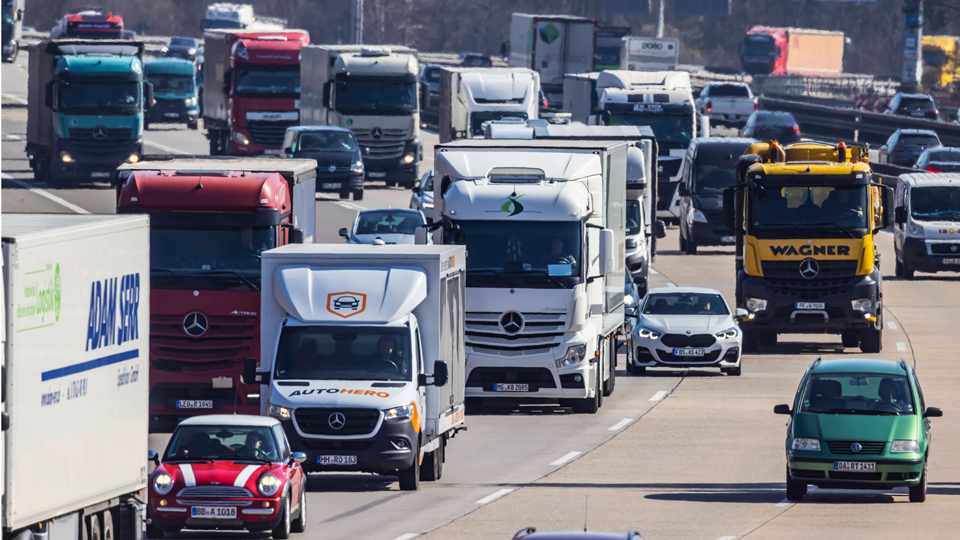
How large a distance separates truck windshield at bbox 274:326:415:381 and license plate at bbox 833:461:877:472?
4.79 meters

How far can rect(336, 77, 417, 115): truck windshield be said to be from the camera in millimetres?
55281

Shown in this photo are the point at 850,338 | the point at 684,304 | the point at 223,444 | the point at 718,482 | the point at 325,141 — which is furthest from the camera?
the point at 325,141

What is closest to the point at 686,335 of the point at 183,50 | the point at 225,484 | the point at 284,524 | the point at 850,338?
the point at 850,338

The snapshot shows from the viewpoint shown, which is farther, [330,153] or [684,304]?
[330,153]

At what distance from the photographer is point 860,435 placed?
2069cm

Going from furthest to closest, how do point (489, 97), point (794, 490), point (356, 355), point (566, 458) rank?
point (489, 97), point (566, 458), point (356, 355), point (794, 490)

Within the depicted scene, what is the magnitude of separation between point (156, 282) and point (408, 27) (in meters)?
125

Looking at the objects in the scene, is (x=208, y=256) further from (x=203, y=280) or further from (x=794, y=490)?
(x=794, y=490)

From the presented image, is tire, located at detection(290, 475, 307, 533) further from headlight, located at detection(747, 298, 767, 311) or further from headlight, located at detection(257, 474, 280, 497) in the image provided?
headlight, located at detection(747, 298, 767, 311)

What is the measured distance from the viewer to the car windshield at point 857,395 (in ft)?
69.2

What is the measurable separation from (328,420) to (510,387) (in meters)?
6.76

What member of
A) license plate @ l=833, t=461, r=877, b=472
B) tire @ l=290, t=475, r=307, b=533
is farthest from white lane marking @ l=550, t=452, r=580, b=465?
tire @ l=290, t=475, r=307, b=533

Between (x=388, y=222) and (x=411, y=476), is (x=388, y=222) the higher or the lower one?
the higher one

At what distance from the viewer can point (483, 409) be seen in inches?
1148
